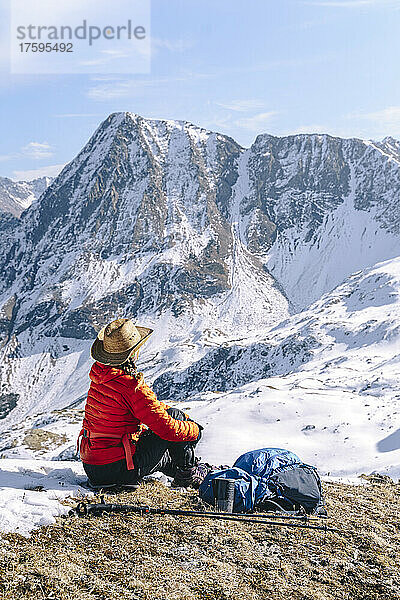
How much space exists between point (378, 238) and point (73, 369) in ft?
378

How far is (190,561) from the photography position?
18.9ft

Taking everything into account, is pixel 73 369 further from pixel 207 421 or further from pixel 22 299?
pixel 207 421

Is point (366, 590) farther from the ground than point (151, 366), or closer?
farther from the ground

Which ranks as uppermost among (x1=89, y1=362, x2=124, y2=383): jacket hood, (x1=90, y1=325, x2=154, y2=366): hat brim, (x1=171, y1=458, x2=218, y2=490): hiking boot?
(x1=90, y1=325, x2=154, y2=366): hat brim

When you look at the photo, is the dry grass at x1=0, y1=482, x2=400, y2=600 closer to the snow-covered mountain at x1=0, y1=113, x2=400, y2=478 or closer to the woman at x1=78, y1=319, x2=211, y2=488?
the woman at x1=78, y1=319, x2=211, y2=488

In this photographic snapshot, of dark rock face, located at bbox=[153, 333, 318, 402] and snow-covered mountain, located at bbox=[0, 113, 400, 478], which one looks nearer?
dark rock face, located at bbox=[153, 333, 318, 402]

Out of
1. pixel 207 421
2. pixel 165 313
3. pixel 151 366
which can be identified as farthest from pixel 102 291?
pixel 207 421

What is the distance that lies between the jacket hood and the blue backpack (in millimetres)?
2305

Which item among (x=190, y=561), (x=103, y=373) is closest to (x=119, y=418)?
(x=103, y=373)

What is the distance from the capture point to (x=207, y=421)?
924 inches

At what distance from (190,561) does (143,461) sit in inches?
86.3

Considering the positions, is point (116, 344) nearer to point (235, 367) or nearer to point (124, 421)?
point (124, 421)

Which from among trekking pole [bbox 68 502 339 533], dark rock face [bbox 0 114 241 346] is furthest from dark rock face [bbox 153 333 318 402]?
dark rock face [bbox 0 114 241 346]

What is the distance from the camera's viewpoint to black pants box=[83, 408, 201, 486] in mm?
7684
